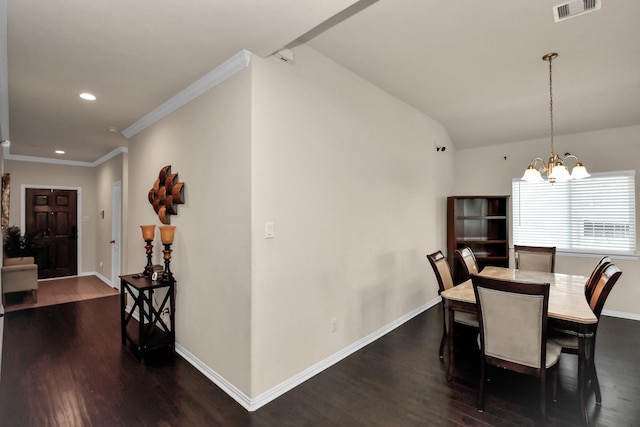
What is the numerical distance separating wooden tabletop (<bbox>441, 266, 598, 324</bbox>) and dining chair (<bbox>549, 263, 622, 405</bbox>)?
7 centimetres

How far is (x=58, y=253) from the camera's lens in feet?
21.8

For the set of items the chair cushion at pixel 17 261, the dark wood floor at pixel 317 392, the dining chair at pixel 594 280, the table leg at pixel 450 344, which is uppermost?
the dining chair at pixel 594 280

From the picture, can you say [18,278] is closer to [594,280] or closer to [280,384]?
[280,384]

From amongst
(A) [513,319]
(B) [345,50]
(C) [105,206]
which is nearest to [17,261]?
(C) [105,206]

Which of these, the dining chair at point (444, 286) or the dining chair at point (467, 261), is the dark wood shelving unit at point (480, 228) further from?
the dining chair at point (444, 286)

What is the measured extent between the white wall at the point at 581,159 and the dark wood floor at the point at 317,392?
104cm

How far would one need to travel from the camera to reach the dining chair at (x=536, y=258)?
375cm

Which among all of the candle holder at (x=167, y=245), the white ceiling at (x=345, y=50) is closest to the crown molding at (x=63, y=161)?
the white ceiling at (x=345, y=50)

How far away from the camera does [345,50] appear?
2.73m

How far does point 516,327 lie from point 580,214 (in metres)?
3.56

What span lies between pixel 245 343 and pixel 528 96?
4.09 meters

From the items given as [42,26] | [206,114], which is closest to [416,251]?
[206,114]

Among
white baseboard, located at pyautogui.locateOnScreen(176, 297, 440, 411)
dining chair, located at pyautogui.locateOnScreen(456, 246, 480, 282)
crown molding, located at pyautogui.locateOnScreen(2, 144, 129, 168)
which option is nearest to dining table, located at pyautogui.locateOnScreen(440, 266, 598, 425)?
dining chair, located at pyautogui.locateOnScreen(456, 246, 480, 282)

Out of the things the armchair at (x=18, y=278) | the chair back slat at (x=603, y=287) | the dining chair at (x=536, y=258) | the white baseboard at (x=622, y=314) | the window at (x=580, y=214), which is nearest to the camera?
the chair back slat at (x=603, y=287)
